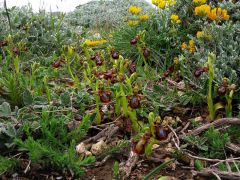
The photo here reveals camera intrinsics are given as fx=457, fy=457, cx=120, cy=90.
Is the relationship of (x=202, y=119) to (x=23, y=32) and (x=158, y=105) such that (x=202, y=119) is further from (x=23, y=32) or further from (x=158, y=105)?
(x=23, y=32)

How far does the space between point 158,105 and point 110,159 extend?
23.4 inches

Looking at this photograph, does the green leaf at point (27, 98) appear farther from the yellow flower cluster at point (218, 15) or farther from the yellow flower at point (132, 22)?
the yellow flower at point (132, 22)

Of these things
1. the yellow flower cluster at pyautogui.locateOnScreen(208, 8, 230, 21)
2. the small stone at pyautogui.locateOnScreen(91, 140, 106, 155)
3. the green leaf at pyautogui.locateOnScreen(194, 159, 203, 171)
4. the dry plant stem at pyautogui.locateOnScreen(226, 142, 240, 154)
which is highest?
the yellow flower cluster at pyautogui.locateOnScreen(208, 8, 230, 21)

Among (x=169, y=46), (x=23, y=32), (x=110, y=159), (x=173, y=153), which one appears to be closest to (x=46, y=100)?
(x=110, y=159)

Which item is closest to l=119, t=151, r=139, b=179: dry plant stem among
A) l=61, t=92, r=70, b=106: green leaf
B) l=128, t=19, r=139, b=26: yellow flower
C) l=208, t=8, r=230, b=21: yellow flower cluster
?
l=61, t=92, r=70, b=106: green leaf

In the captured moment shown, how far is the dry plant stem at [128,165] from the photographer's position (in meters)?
2.21

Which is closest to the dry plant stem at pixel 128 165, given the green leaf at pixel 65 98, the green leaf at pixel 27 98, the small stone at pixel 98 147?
the small stone at pixel 98 147

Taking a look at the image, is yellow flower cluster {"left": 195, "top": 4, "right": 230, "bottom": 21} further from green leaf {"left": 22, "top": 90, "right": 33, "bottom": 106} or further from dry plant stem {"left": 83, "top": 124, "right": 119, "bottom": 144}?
green leaf {"left": 22, "top": 90, "right": 33, "bottom": 106}

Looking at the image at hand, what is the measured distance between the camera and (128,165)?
228 cm

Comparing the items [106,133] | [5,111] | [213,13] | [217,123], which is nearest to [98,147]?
[106,133]

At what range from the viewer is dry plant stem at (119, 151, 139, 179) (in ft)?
7.26

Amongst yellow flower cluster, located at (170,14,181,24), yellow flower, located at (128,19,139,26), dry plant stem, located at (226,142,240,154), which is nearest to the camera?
dry plant stem, located at (226,142,240,154)

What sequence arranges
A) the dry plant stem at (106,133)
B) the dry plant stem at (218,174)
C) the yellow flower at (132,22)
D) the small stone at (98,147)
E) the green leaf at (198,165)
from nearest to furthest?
the dry plant stem at (218,174), the green leaf at (198,165), the small stone at (98,147), the dry plant stem at (106,133), the yellow flower at (132,22)

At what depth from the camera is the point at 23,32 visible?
5.14 metres
